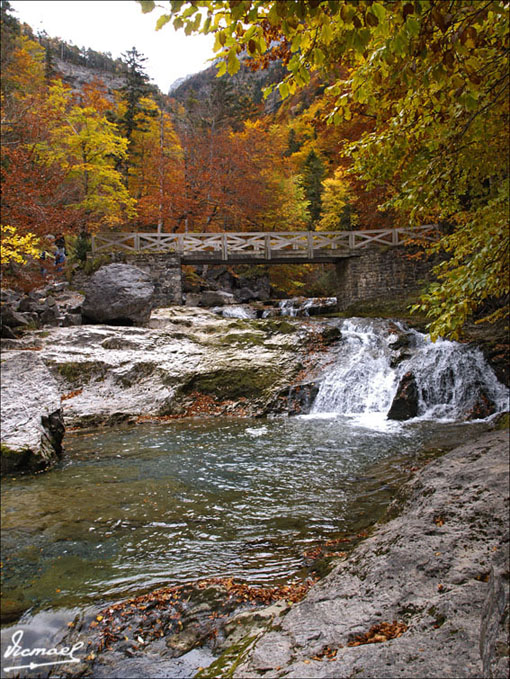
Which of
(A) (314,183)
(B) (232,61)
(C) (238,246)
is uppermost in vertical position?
(A) (314,183)

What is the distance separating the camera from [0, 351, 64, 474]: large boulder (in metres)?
6.54

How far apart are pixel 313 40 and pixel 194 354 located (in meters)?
10.9

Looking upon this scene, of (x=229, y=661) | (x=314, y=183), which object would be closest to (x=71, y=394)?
(x=229, y=661)

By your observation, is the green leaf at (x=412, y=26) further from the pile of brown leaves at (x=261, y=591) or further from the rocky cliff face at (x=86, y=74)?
the rocky cliff face at (x=86, y=74)

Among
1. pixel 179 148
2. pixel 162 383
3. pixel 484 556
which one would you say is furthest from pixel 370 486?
pixel 179 148

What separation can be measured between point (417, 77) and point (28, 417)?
707 cm

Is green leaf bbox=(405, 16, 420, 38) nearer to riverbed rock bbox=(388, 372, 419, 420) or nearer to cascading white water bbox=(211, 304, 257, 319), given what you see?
riverbed rock bbox=(388, 372, 419, 420)

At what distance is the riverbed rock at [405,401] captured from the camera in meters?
10.8

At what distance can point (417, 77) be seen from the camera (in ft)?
10.8

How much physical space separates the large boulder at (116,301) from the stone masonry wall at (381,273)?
11.3 metres

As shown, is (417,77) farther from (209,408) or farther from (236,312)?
(236,312)

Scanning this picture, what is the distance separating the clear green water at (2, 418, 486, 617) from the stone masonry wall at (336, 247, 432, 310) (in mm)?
13051

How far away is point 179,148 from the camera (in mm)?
27438

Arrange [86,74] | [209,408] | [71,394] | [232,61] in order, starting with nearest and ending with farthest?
[232,61] < [71,394] < [209,408] < [86,74]
